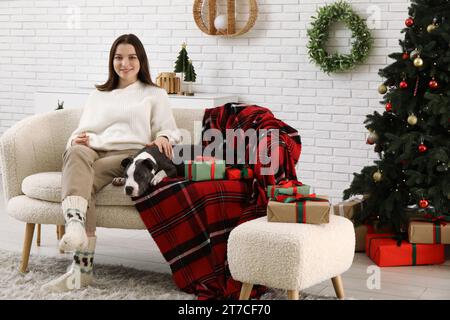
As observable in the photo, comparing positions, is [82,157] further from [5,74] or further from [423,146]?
[5,74]

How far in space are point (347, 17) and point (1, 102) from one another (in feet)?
10.9

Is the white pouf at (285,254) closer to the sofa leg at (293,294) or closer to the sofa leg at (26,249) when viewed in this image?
the sofa leg at (293,294)

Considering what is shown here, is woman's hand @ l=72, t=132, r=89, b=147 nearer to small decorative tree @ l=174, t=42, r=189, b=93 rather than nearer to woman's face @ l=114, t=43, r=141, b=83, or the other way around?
woman's face @ l=114, t=43, r=141, b=83

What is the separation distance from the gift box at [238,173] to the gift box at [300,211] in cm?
45

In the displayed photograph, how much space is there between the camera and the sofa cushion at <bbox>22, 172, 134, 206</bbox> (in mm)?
3336

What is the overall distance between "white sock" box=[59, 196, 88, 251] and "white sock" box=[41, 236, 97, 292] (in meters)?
0.07

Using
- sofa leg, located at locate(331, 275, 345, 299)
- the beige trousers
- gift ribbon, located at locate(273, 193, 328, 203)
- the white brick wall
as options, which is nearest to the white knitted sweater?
the beige trousers

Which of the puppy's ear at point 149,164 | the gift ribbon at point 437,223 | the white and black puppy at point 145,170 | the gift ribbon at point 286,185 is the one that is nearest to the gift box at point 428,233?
the gift ribbon at point 437,223

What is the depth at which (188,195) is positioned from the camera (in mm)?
3254

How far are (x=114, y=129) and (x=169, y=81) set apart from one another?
1.72 metres

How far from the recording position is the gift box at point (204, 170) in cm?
332

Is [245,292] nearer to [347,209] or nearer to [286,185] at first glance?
[286,185]

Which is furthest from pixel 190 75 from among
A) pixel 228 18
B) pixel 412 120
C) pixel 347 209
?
pixel 412 120
